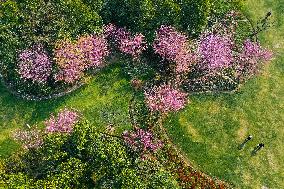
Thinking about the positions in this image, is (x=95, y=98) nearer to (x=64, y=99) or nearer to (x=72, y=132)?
(x=64, y=99)

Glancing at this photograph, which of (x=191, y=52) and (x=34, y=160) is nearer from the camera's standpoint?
(x=34, y=160)

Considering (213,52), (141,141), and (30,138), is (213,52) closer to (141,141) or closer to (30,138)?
(141,141)

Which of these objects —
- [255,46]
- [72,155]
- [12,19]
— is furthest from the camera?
[255,46]

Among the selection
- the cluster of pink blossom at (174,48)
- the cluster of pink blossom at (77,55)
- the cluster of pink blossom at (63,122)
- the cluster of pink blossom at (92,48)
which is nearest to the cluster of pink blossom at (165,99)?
the cluster of pink blossom at (174,48)

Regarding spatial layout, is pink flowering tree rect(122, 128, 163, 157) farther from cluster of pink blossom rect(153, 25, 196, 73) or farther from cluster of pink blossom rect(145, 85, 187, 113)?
cluster of pink blossom rect(153, 25, 196, 73)

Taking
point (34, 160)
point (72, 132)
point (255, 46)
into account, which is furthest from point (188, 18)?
point (34, 160)
